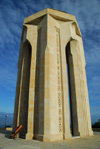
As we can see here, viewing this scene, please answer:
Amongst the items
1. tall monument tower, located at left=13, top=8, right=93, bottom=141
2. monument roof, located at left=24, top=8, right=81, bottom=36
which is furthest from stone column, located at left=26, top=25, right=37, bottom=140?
monument roof, located at left=24, top=8, right=81, bottom=36

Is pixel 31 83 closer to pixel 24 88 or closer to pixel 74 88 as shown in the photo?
pixel 24 88

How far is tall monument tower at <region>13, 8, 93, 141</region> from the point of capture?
1204 centimetres

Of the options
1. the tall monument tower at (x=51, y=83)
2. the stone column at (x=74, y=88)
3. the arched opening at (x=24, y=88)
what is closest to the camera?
the tall monument tower at (x=51, y=83)

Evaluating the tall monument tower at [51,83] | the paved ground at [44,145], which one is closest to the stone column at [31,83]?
the tall monument tower at [51,83]

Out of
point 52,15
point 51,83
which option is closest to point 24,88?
point 51,83

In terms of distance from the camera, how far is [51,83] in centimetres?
1295

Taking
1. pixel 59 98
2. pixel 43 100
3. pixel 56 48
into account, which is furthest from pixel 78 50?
pixel 43 100

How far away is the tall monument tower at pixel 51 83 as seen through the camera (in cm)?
1204

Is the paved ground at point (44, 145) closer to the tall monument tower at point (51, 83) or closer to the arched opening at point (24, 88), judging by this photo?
the tall monument tower at point (51, 83)

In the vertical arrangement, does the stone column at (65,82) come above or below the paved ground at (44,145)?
above

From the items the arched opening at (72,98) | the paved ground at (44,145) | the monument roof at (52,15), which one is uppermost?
the monument roof at (52,15)

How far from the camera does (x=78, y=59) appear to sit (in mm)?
18328

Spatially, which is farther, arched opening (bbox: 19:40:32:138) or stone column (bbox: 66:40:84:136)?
stone column (bbox: 66:40:84:136)

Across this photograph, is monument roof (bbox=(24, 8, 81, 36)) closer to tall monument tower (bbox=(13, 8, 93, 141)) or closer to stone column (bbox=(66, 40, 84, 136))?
tall monument tower (bbox=(13, 8, 93, 141))
